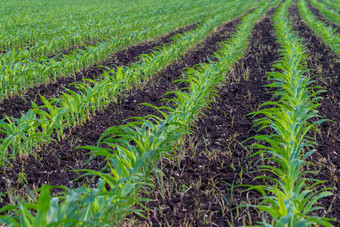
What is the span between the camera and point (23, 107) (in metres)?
5.00

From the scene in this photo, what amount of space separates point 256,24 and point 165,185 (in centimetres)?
1282

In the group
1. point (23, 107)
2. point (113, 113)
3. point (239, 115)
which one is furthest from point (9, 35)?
point (239, 115)

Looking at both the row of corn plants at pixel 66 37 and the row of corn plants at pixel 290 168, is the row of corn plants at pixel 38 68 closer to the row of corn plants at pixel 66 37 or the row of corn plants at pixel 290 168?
the row of corn plants at pixel 66 37

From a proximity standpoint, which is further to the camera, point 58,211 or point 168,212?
point 168,212

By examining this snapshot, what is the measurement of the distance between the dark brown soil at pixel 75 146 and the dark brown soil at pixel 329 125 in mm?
1997

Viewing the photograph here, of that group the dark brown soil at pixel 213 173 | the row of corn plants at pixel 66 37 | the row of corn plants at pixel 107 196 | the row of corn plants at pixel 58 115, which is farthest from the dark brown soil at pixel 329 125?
the row of corn plants at pixel 66 37

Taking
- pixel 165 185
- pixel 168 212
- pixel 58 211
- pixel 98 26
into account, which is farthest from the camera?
pixel 98 26

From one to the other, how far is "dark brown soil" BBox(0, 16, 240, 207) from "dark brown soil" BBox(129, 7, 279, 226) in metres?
0.71

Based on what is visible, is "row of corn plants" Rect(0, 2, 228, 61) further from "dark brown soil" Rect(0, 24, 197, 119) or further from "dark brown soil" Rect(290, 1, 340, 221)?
"dark brown soil" Rect(290, 1, 340, 221)

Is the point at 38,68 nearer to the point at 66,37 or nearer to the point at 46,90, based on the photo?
the point at 46,90

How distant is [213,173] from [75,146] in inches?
58.8

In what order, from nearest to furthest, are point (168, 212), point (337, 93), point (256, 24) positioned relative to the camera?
point (168, 212) < point (337, 93) < point (256, 24)

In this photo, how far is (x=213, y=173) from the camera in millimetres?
3400

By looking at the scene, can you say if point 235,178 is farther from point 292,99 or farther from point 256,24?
point 256,24
